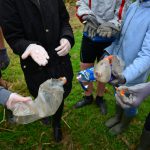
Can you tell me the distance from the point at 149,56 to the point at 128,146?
134 centimetres

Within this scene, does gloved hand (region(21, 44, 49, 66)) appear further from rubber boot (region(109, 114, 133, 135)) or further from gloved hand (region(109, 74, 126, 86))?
rubber boot (region(109, 114, 133, 135))

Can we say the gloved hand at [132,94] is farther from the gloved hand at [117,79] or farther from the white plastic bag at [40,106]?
the white plastic bag at [40,106]

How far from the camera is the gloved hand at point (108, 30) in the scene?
2791mm

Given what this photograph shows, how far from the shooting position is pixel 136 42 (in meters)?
Answer: 2.59

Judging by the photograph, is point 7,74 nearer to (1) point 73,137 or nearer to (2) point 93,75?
(1) point 73,137

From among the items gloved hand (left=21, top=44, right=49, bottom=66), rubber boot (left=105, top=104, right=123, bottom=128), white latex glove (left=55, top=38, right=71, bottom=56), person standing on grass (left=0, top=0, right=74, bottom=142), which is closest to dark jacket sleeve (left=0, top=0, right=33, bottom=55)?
person standing on grass (left=0, top=0, right=74, bottom=142)

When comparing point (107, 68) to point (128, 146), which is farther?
point (128, 146)

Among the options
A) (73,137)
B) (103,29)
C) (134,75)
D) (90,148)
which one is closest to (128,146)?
(90,148)

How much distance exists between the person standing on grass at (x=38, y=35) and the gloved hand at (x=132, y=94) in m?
0.64

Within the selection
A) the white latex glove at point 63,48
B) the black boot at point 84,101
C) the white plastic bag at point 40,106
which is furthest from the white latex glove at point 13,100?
the black boot at point 84,101

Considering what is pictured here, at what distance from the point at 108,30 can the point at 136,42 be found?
345mm

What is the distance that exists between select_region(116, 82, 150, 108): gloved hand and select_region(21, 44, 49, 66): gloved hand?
0.67 m

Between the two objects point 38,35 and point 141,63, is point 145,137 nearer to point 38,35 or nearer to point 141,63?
point 141,63

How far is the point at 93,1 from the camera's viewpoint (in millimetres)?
3078
